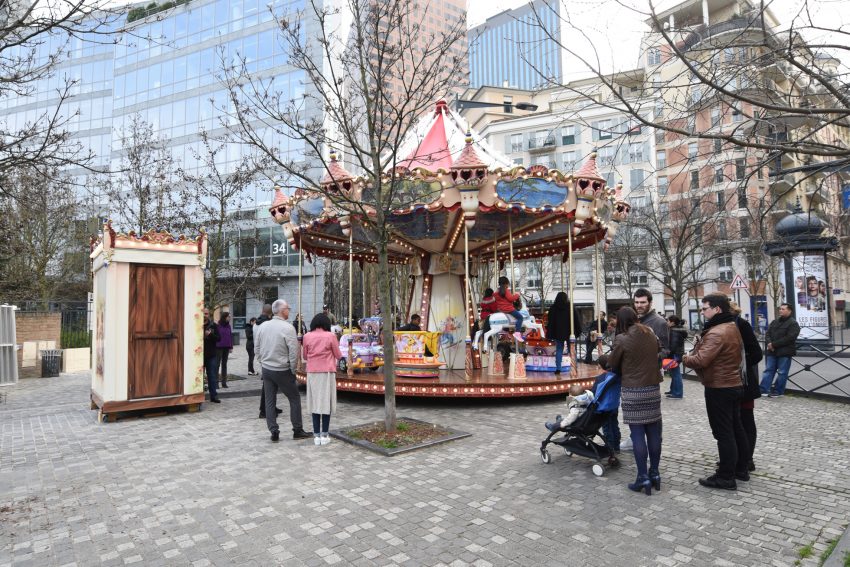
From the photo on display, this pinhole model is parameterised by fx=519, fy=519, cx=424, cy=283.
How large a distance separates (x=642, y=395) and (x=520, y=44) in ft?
11.5

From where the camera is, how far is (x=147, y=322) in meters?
8.66

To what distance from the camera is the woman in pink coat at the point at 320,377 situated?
21.6ft

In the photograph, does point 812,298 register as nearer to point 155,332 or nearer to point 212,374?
point 212,374

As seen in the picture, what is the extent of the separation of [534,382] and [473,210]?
3286 millimetres

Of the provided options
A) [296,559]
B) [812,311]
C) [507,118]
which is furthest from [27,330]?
[507,118]

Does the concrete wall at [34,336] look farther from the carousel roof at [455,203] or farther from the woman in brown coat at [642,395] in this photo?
the woman in brown coat at [642,395]

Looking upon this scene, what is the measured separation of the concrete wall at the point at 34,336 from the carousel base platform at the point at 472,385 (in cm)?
1221

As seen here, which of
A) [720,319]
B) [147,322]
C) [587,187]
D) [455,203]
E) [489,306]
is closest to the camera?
[720,319]

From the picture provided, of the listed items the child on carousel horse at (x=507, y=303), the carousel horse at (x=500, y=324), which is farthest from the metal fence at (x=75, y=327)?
the child on carousel horse at (x=507, y=303)

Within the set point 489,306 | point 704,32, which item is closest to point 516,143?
point 489,306

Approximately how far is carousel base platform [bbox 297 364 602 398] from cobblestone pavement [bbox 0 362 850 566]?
1.75 metres

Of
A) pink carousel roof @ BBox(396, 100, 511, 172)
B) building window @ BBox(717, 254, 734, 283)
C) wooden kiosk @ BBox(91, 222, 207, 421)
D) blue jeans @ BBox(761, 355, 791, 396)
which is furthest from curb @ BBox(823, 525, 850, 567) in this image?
building window @ BBox(717, 254, 734, 283)

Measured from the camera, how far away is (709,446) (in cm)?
630

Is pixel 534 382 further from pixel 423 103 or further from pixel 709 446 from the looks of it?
pixel 423 103
